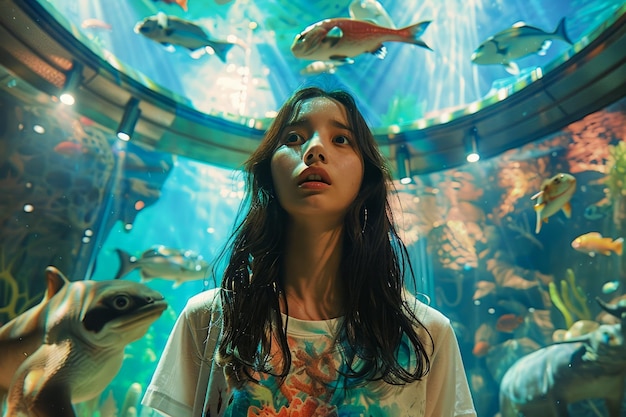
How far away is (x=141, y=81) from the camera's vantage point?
3848 mm

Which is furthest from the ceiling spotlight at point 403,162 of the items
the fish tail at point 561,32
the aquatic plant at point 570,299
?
the aquatic plant at point 570,299

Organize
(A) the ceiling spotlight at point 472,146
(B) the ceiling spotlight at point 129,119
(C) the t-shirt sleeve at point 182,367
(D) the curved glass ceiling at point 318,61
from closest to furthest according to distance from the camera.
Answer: (C) the t-shirt sleeve at point 182,367 < (B) the ceiling spotlight at point 129,119 < (A) the ceiling spotlight at point 472,146 < (D) the curved glass ceiling at point 318,61

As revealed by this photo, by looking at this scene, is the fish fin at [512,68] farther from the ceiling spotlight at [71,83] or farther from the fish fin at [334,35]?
the ceiling spotlight at [71,83]

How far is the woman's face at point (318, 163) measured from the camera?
44.5 inches

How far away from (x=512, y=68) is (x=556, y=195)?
1.37 metres

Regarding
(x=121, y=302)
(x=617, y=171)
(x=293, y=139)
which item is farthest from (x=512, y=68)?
(x=121, y=302)

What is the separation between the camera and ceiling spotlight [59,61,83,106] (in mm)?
3311

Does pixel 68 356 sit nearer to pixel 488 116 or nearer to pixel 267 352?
pixel 267 352

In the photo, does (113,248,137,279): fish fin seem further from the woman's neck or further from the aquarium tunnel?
the woman's neck

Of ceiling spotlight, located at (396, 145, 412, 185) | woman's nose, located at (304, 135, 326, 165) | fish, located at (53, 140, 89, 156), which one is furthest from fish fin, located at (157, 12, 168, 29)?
woman's nose, located at (304, 135, 326, 165)


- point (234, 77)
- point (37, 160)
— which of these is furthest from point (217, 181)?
point (37, 160)

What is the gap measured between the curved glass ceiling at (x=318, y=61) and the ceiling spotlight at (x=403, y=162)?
0.70 m

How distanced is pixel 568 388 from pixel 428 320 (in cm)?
289

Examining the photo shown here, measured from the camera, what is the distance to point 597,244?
→ 11.8ft
